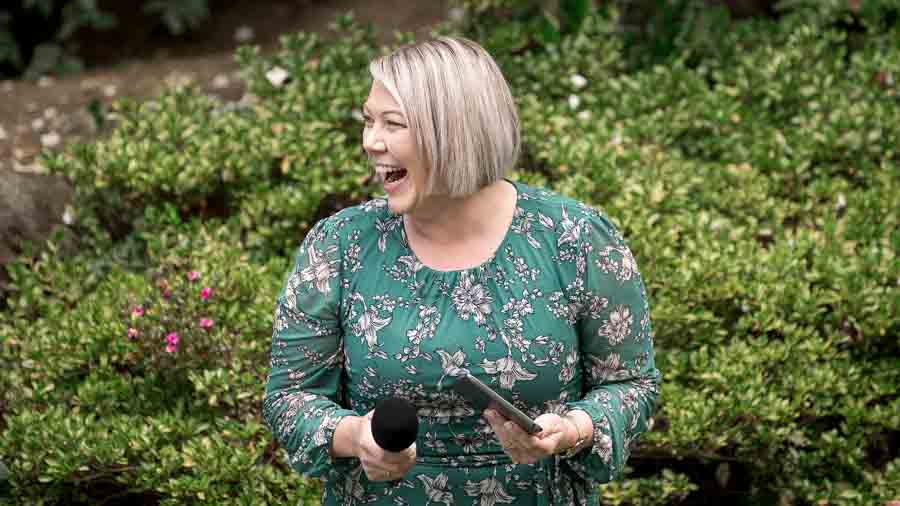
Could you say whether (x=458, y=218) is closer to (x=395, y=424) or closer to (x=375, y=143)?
(x=375, y=143)

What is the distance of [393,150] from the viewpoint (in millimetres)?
2600

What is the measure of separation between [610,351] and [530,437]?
0.39 meters

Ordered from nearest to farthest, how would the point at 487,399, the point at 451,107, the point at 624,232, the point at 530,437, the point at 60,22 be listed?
the point at 487,399, the point at 530,437, the point at 451,107, the point at 624,232, the point at 60,22

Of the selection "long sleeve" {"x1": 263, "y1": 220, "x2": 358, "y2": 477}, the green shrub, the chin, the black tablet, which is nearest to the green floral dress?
"long sleeve" {"x1": 263, "y1": 220, "x2": 358, "y2": 477}

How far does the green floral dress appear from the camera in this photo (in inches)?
105

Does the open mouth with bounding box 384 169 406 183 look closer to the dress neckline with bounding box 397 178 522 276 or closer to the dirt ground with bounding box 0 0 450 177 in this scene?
the dress neckline with bounding box 397 178 522 276

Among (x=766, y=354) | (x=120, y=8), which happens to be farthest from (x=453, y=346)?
(x=120, y=8)

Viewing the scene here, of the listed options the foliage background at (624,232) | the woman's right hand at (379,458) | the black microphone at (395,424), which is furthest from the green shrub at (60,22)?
the black microphone at (395,424)

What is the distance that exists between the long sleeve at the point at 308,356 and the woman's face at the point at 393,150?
0.23 metres

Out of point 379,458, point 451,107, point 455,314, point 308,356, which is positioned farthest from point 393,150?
point 379,458

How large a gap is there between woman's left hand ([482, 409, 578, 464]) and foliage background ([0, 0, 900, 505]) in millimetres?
1342

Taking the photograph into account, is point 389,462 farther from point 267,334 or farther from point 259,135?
point 259,135

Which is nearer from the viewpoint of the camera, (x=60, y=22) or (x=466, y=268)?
(x=466, y=268)

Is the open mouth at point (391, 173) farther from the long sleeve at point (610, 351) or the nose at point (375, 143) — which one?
the long sleeve at point (610, 351)
